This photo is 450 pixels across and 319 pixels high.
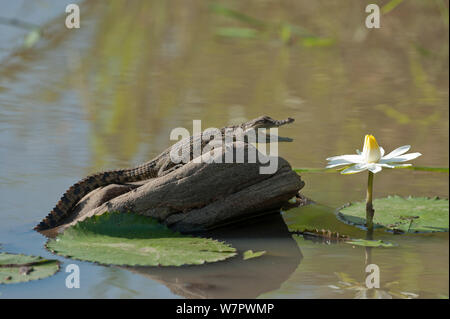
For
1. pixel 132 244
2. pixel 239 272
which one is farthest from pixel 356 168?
pixel 132 244

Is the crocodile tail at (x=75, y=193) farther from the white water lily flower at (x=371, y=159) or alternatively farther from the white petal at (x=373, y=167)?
the white petal at (x=373, y=167)

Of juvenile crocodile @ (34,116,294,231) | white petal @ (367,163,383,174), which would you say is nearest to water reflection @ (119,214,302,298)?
white petal @ (367,163,383,174)

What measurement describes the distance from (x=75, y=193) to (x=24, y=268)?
4.16 feet

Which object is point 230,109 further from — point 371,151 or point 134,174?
point 371,151

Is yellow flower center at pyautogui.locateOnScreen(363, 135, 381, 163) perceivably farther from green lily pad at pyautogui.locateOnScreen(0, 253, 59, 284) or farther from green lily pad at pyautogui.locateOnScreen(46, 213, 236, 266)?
green lily pad at pyautogui.locateOnScreen(0, 253, 59, 284)

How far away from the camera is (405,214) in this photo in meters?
5.24

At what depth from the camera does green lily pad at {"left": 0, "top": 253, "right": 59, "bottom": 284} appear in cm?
420

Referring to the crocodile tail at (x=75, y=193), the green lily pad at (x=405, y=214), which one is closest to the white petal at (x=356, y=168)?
the green lily pad at (x=405, y=214)

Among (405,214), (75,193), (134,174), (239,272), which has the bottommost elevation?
(239,272)

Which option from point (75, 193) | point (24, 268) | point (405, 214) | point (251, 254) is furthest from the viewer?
point (75, 193)

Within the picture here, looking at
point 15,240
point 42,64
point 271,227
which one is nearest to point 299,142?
point 271,227

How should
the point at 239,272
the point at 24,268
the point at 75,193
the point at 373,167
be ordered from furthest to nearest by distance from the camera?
the point at 75,193, the point at 373,167, the point at 239,272, the point at 24,268

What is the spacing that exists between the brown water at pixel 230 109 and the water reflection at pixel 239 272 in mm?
12

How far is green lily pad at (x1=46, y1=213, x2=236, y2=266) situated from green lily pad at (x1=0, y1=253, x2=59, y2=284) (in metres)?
0.15
